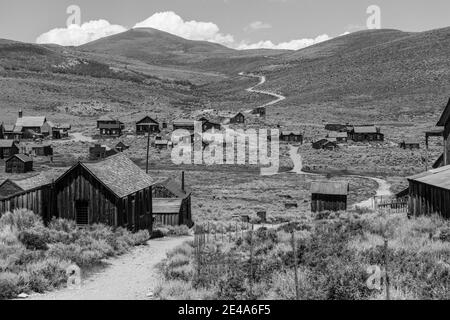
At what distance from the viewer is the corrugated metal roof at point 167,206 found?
32656mm

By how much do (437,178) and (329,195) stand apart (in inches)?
743

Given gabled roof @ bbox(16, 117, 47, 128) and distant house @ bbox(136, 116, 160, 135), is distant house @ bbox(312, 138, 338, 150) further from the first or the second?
gabled roof @ bbox(16, 117, 47, 128)

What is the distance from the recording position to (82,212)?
23.6 m

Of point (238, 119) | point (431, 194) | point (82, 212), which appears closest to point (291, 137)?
point (238, 119)

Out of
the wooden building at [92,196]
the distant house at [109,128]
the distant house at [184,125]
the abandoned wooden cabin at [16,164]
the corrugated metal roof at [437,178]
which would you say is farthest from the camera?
the distant house at [184,125]

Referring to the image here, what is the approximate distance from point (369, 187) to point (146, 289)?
44341 mm

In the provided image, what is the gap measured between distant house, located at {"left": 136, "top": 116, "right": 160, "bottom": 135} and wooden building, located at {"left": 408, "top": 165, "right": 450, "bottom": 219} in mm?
81450

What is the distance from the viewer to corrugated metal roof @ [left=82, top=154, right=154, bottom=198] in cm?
2345

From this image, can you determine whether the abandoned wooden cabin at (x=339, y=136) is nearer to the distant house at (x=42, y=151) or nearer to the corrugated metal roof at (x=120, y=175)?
the distant house at (x=42, y=151)

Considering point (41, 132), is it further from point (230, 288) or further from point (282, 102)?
point (230, 288)

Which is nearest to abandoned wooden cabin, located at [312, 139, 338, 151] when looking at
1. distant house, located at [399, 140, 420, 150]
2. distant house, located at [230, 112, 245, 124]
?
distant house, located at [399, 140, 420, 150]

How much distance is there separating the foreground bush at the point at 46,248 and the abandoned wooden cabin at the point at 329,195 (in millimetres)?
19602

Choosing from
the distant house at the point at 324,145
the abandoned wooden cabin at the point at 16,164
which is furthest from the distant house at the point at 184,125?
the abandoned wooden cabin at the point at 16,164

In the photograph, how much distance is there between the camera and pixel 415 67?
15988 cm
